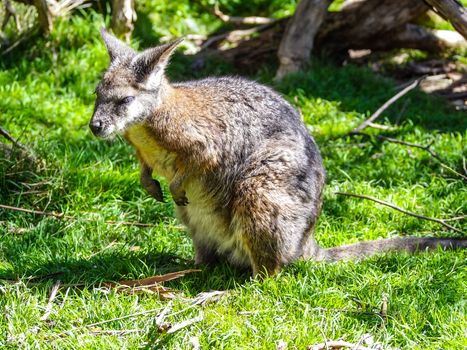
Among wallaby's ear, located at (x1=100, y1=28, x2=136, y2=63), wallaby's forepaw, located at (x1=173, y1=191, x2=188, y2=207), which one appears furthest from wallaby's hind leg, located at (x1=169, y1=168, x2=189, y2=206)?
wallaby's ear, located at (x1=100, y1=28, x2=136, y2=63)

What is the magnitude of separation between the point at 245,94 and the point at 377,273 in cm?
158

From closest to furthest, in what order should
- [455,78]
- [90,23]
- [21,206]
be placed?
[21,206]
[90,23]
[455,78]

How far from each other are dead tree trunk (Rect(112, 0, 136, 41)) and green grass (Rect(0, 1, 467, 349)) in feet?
1.00

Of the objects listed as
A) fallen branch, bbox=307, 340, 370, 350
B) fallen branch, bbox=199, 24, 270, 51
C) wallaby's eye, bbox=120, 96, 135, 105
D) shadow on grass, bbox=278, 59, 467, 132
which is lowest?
shadow on grass, bbox=278, 59, 467, 132

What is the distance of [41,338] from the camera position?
4387 millimetres

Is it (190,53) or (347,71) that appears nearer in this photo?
(347,71)

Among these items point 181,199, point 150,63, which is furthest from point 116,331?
point 150,63

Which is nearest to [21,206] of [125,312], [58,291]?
[58,291]

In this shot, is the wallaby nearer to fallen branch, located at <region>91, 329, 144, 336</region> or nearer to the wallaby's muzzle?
the wallaby's muzzle

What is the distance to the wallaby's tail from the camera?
5637 millimetres

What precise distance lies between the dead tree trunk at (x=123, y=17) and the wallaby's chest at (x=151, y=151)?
3966mm

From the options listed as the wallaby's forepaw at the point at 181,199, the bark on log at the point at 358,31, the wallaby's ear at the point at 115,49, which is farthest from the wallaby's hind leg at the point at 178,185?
the bark on log at the point at 358,31

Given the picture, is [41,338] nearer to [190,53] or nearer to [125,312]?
[125,312]

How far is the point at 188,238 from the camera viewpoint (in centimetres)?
621
